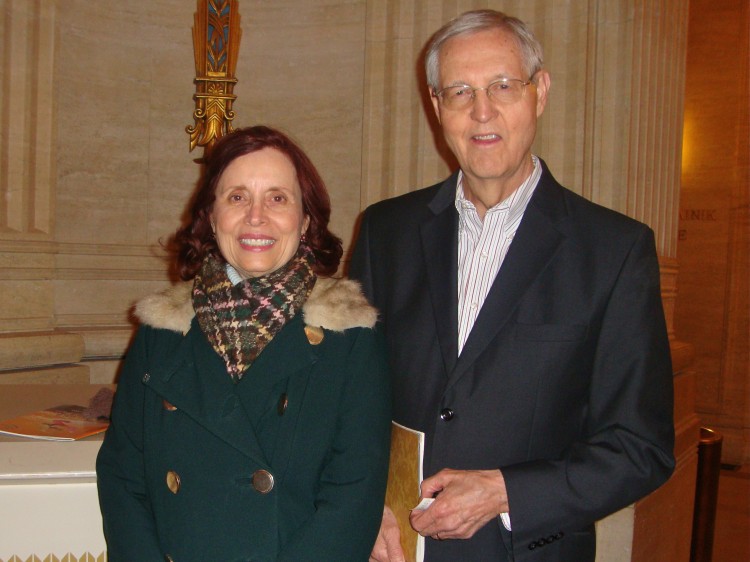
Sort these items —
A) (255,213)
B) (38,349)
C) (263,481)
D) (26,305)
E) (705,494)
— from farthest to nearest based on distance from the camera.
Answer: (705,494) < (26,305) < (38,349) < (255,213) < (263,481)

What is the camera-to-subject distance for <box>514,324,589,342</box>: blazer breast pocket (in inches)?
74.2

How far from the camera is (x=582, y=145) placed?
4348 millimetres

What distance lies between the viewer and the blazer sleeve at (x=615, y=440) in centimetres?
177

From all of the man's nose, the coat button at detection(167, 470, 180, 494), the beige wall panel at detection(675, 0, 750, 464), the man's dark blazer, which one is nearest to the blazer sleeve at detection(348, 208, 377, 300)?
the man's dark blazer

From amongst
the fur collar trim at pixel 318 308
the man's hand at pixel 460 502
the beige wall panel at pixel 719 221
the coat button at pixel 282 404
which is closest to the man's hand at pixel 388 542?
the man's hand at pixel 460 502

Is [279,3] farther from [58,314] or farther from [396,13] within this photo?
[58,314]

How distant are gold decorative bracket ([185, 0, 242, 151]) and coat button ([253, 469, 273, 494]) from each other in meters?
3.50

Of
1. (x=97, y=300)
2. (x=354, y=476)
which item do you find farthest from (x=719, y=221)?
(x=354, y=476)

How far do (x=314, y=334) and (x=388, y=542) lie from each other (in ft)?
1.82

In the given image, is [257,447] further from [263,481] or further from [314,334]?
[314,334]

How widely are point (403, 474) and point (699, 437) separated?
361 cm

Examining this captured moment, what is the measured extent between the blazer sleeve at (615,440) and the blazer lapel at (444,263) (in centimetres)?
36

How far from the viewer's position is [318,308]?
6.25 feet

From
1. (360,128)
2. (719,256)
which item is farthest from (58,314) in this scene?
(719,256)
